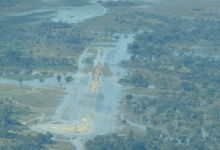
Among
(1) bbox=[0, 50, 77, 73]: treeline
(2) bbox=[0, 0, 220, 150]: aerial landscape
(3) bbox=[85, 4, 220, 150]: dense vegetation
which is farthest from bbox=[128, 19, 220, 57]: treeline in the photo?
(1) bbox=[0, 50, 77, 73]: treeline

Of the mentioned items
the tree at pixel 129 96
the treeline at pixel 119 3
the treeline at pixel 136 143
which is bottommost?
the treeline at pixel 136 143

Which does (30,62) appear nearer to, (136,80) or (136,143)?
(136,80)

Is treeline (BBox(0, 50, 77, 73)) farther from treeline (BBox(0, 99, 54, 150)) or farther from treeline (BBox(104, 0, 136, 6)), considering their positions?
treeline (BBox(104, 0, 136, 6))

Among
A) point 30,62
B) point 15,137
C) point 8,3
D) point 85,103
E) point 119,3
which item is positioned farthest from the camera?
point 119,3

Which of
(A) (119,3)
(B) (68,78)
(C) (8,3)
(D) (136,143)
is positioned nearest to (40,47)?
(B) (68,78)

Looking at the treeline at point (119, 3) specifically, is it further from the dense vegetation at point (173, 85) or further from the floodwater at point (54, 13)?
the dense vegetation at point (173, 85)

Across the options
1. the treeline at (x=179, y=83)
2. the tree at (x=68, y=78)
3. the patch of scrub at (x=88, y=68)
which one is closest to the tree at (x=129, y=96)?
the treeline at (x=179, y=83)
